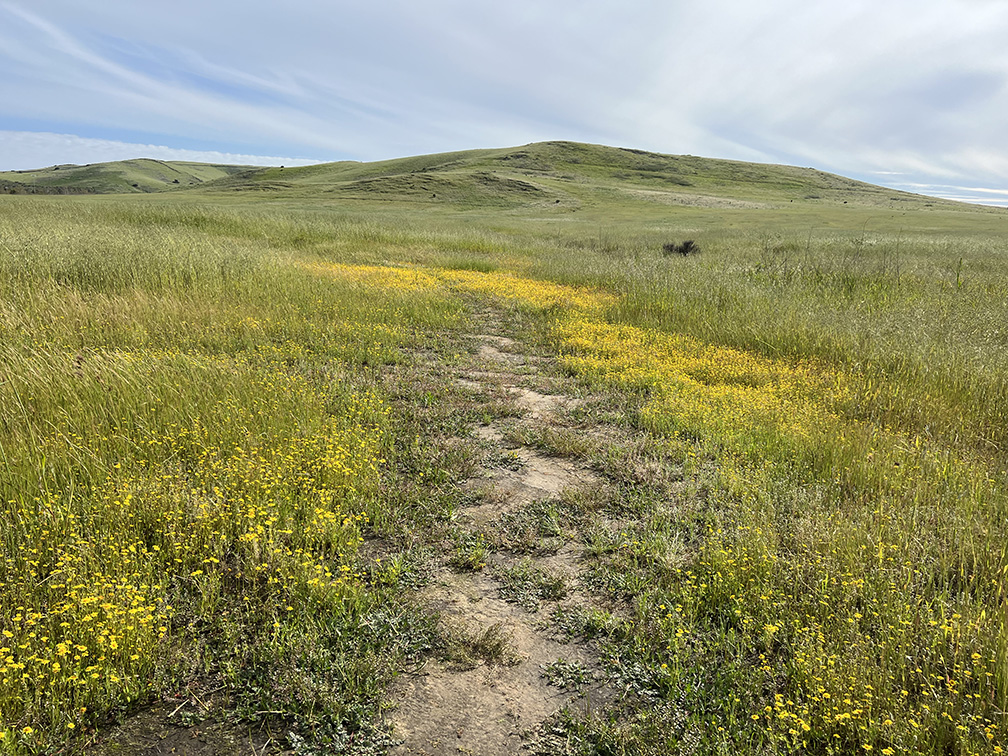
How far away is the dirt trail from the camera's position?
2.40 m

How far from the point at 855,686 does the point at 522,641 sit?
1.64 metres

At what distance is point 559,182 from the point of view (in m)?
81.0

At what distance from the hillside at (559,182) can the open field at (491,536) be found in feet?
182

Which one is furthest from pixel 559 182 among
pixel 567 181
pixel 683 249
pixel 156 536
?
pixel 156 536

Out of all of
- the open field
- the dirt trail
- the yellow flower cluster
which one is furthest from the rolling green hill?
the dirt trail

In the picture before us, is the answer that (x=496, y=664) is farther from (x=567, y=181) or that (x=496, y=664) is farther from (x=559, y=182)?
(x=567, y=181)

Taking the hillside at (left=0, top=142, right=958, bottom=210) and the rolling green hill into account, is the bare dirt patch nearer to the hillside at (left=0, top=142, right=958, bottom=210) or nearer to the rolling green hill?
the hillside at (left=0, top=142, right=958, bottom=210)

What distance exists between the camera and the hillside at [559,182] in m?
65.6

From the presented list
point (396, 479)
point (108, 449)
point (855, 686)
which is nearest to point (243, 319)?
point (108, 449)

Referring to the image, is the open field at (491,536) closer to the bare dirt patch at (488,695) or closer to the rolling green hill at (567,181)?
the bare dirt patch at (488,695)

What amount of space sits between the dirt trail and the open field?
0.06 feet

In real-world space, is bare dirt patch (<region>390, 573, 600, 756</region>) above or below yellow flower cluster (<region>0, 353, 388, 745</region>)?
below

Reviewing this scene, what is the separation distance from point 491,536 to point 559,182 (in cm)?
8414

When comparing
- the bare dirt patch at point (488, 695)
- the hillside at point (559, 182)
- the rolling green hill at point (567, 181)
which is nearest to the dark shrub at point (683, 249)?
the bare dirt patch at point (488, 695)
